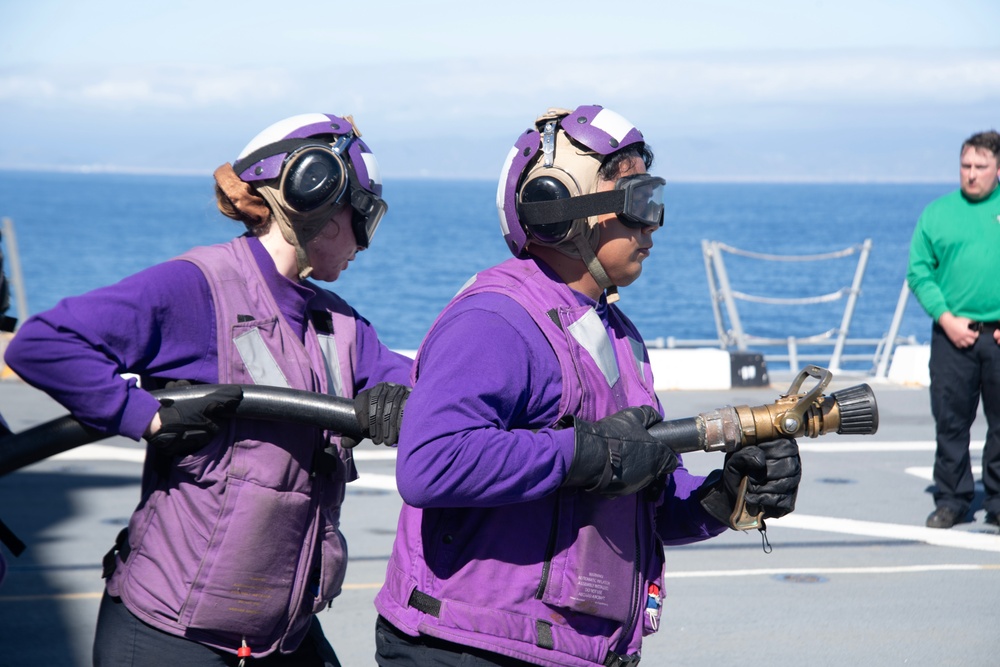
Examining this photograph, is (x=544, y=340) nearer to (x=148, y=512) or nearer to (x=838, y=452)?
(x=148, y=512)

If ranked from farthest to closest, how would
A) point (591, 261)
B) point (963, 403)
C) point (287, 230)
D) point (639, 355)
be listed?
point (963, 403) → point (287, 230) → point (639, 355) → point (591, 261)

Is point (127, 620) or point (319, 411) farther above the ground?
point (319, 411)

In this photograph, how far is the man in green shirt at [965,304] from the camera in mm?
7277

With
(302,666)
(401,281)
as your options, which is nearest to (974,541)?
(302,666)

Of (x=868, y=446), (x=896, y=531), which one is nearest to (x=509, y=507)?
(x=896, y=531)

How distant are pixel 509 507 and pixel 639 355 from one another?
0.59 m

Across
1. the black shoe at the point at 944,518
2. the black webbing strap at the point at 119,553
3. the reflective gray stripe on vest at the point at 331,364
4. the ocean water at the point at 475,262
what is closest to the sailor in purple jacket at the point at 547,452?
the reflective gray stripe on vest at the point at 331,364

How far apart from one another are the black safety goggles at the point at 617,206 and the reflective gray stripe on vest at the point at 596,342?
0.23 m

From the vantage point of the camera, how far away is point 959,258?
732cm

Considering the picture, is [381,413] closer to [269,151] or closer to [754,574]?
[269,151]

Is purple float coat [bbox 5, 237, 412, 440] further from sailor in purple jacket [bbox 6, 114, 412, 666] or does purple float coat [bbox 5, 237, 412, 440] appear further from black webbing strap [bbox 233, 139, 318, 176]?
black webbing strap [bbox 233, 139, 318, 176]

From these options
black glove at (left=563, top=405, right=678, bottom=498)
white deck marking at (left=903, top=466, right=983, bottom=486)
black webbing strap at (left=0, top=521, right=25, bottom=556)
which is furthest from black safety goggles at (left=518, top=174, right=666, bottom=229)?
white deck marking at (left=903, top=466, right=983, bottom=486)

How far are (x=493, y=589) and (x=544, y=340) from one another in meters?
0.55

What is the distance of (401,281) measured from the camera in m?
70.9
